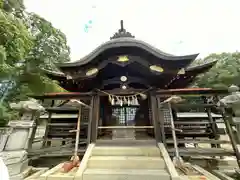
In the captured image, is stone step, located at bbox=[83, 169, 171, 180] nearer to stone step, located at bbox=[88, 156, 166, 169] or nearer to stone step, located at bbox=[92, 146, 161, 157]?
stone step, located at bbox=[88, 156, 166, 169]

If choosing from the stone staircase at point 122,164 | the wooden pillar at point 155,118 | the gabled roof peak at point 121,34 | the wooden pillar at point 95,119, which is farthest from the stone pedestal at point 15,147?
the gabled roof peak at point 121,34

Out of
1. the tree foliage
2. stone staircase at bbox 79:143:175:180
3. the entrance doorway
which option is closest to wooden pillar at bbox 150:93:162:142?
stone staircase at bbox 79:143:175:180

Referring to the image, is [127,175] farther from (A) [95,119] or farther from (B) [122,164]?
(A) [95,119]

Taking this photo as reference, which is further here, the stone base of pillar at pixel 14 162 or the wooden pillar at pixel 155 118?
the wooden pillar at pixel 155 118

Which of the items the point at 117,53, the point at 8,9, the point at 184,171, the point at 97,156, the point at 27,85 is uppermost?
the point at 8,9

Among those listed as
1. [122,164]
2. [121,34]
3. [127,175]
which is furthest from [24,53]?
[127,175]

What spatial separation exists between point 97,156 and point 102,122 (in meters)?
2.86

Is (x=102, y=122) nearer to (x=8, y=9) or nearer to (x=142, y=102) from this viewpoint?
(x=142, y=102)

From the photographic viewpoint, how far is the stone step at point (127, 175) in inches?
152

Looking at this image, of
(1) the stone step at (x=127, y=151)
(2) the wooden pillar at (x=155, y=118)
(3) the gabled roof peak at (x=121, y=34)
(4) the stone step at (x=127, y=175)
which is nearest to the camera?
(4) the stone step at (x=127, y=175)

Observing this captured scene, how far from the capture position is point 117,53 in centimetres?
587

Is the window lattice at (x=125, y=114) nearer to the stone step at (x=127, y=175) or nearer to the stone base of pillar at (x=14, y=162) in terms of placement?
the stone step at (x=127, y=175)

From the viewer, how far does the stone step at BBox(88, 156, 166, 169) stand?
440cm

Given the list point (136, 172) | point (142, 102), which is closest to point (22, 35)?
point (142, 102)
